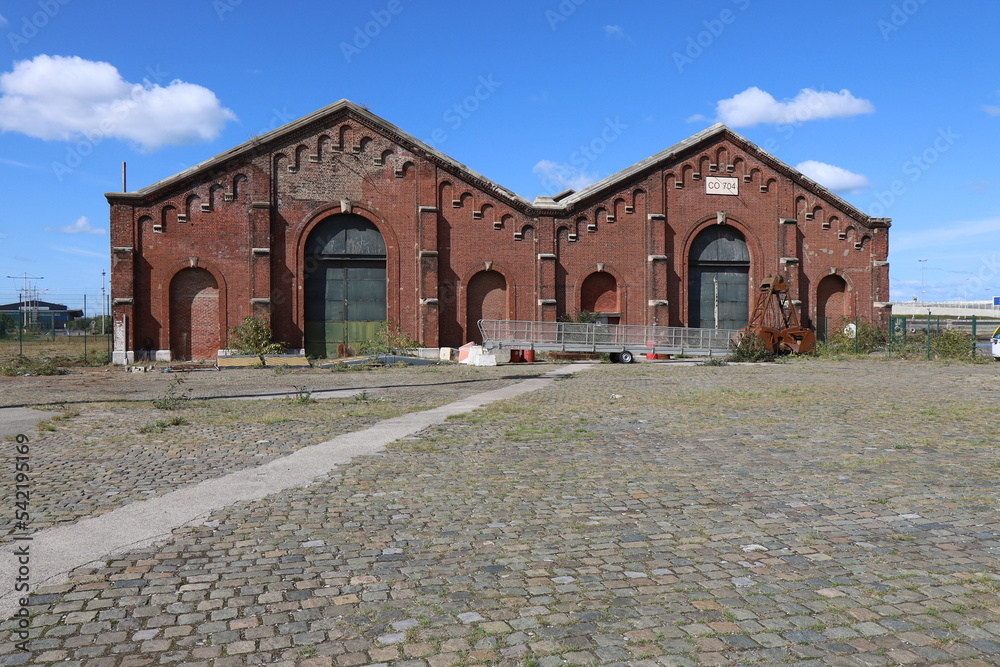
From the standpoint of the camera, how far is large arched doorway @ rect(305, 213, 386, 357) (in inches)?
1240

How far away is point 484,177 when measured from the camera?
32.4 metres

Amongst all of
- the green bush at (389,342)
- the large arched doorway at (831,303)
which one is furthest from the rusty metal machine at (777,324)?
the green bush at (389,342)

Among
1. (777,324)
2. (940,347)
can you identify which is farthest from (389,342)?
(940,347)

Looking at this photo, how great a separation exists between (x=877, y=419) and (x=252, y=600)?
1021 cm

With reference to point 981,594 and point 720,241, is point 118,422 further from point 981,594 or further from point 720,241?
point 720,241

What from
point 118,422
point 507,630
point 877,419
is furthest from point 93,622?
point 877,419

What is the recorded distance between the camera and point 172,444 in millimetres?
9445

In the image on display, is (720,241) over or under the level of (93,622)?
over

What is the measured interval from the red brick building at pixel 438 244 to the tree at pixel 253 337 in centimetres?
59

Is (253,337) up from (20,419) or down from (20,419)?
up

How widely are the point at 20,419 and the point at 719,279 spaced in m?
29.9

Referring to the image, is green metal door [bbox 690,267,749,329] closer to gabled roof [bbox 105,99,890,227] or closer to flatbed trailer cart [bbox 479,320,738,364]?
flatbed trailer cart [bbox 479,320,738,364]

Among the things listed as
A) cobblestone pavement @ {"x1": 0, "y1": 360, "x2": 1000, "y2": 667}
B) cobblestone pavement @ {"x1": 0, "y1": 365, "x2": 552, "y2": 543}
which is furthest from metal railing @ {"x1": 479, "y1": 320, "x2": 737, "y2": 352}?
cobblestone pavement @ {"x1": 0, "y1": 360, "x2": 1000, "y2": 667}

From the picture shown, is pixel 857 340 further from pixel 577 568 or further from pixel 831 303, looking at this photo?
pixel 577 568
